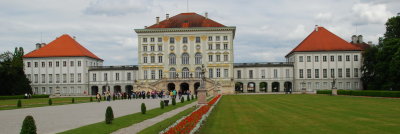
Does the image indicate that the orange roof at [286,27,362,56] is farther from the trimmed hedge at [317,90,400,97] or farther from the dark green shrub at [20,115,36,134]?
the dark green shrub at [20,115,36,134]

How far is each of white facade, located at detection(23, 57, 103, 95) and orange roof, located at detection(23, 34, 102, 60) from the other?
2.51 ft

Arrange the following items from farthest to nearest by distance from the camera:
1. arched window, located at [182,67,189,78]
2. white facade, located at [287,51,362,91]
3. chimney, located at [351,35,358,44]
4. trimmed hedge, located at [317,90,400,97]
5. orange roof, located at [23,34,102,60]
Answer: chimney, located at [351,35,358,44] → orange roof, located at [23,34,102,60] → arched window, located at [182,67,189,78] → white facade, located at [287,51,362,91] → trimmed hedge, located at [317,90,400,97]

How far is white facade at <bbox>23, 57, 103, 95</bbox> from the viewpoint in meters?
81.3

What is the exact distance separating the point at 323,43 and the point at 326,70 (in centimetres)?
499

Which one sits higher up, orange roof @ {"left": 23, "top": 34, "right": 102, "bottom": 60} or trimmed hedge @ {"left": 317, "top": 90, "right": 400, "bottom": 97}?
orange roof @ {"left": 23, "top": 34, "right": 102, "bottom": 60}

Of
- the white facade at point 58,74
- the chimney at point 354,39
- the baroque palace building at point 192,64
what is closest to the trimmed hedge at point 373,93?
the baroque palace building at point 192,64

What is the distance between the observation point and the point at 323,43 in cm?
7831

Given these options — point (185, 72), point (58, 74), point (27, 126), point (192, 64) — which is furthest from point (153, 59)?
point (27, 126)

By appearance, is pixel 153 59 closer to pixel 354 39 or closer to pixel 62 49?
pixel 62 49

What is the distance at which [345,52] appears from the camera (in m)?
76.5

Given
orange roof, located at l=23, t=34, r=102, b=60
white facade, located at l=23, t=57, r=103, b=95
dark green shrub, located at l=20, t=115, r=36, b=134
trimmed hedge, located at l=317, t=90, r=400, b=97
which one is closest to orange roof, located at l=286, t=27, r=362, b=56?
trimmed hedge, located at l=317, t=90, r=400, b=97

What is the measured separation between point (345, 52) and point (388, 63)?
18.3m

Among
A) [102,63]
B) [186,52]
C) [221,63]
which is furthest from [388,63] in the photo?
[102,63]

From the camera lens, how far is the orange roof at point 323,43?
77062 mm
